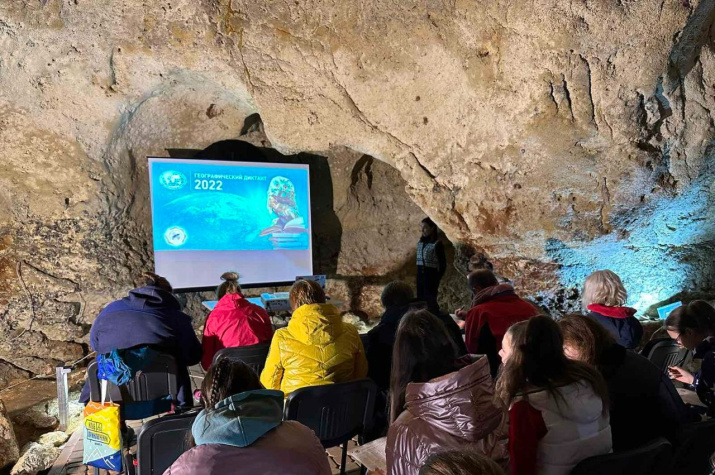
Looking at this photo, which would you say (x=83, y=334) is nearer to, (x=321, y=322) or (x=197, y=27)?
(x=197, y=27)

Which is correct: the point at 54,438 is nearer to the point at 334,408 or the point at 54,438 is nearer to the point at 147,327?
the point at 147,327

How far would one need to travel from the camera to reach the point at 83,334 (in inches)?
207

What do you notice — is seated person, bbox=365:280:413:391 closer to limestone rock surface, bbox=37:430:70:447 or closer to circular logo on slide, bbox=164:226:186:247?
limestone rock surface, bbox=37:430:70:447

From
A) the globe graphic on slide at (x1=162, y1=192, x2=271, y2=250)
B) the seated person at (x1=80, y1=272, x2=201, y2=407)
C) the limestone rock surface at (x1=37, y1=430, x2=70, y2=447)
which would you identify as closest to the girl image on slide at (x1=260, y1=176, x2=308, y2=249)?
the globe graphic on slide at (x1=162, y1=192, x2=271, y2=250)

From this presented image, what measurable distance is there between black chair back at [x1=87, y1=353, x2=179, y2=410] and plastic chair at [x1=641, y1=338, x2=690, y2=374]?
2.47 meters

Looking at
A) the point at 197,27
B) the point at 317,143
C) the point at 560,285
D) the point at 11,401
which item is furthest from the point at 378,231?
the point at 11,401

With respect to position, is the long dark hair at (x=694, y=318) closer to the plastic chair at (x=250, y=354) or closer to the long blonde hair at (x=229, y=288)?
the plastic chair at (x=250, y=354)

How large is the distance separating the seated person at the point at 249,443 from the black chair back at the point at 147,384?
1488mm

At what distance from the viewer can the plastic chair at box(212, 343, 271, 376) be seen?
2.64 metres

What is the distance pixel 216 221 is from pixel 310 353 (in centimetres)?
361

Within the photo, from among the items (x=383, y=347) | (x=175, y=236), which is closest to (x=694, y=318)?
(x=383, y=347)

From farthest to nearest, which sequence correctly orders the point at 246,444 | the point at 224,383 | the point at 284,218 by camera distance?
the point at 284,218 → the point at 224,383 → the point at 246,444

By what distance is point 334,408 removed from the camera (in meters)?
2.17

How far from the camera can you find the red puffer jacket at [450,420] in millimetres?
1368
